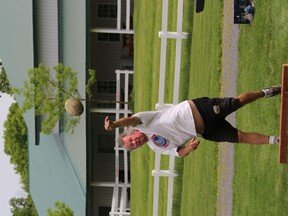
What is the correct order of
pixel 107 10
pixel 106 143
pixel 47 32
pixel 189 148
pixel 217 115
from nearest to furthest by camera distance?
pixel 217 115
pixel 189 148
pixel 47 32
pixel 107 10
pixel 106 143

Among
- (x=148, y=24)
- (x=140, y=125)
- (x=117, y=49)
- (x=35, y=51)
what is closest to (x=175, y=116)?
(x=140, y=125)

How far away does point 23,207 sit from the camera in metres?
76.4

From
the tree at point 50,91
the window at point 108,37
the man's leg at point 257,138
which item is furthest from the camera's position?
the window at point 108,37

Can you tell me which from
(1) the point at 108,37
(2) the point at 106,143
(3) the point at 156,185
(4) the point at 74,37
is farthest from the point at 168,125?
(2) the point at 106,143

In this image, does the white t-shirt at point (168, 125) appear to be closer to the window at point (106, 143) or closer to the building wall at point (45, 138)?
the building wall at point (45, 138)

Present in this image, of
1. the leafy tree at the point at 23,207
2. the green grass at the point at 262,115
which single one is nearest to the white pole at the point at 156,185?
the green grass at the point at 262,115

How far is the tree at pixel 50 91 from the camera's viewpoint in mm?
26922

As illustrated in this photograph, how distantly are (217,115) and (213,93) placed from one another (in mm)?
5552

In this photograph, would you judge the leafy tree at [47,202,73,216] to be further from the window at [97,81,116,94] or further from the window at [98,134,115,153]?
the window at [97,81,116,94]

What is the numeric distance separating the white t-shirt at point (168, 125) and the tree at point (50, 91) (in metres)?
15.9

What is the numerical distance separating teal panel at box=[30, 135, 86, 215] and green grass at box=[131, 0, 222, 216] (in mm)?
3880

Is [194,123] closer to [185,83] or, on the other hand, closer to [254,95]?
[254,95]

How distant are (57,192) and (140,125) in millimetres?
23015

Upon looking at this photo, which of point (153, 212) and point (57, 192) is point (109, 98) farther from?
point (153, 212)
